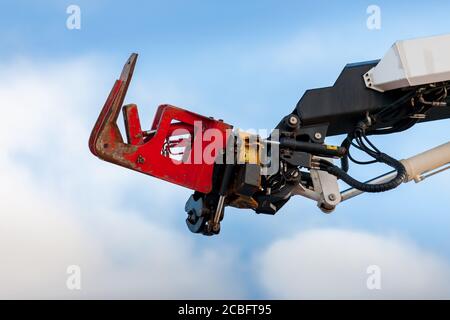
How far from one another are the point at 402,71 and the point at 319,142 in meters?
0.88

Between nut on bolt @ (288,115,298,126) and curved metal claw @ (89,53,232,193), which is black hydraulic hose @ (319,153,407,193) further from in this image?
curved metal claw @ (89,53,232,193)

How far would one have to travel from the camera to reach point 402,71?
21.7 feet

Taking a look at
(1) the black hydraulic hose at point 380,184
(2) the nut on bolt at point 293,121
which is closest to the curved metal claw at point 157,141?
(2) the nut on bolt at point 293,121

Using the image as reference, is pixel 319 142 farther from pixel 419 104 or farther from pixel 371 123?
pixel 419 104

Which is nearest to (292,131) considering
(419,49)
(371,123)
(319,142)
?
(319,142)

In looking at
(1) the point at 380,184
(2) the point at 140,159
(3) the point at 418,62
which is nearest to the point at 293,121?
(1) the point at 380,184

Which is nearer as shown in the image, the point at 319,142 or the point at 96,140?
the point at 96,140

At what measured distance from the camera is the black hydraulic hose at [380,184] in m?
6.54

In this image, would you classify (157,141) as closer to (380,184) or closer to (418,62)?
(380,184)

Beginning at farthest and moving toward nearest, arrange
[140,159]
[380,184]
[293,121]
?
[293,121] → [380,184] → [140,159]

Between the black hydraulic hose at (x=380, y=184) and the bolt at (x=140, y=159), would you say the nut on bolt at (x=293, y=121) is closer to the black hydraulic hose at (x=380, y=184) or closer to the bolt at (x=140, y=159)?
the black hydraulic hose at (x=380, y=184)

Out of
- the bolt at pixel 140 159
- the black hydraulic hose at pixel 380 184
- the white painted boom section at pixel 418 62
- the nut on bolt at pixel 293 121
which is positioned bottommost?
→ the black hydraulic hose at pixel 380 184

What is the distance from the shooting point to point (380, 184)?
21.5ft

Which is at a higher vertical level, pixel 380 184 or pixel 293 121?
pixel 293 121
